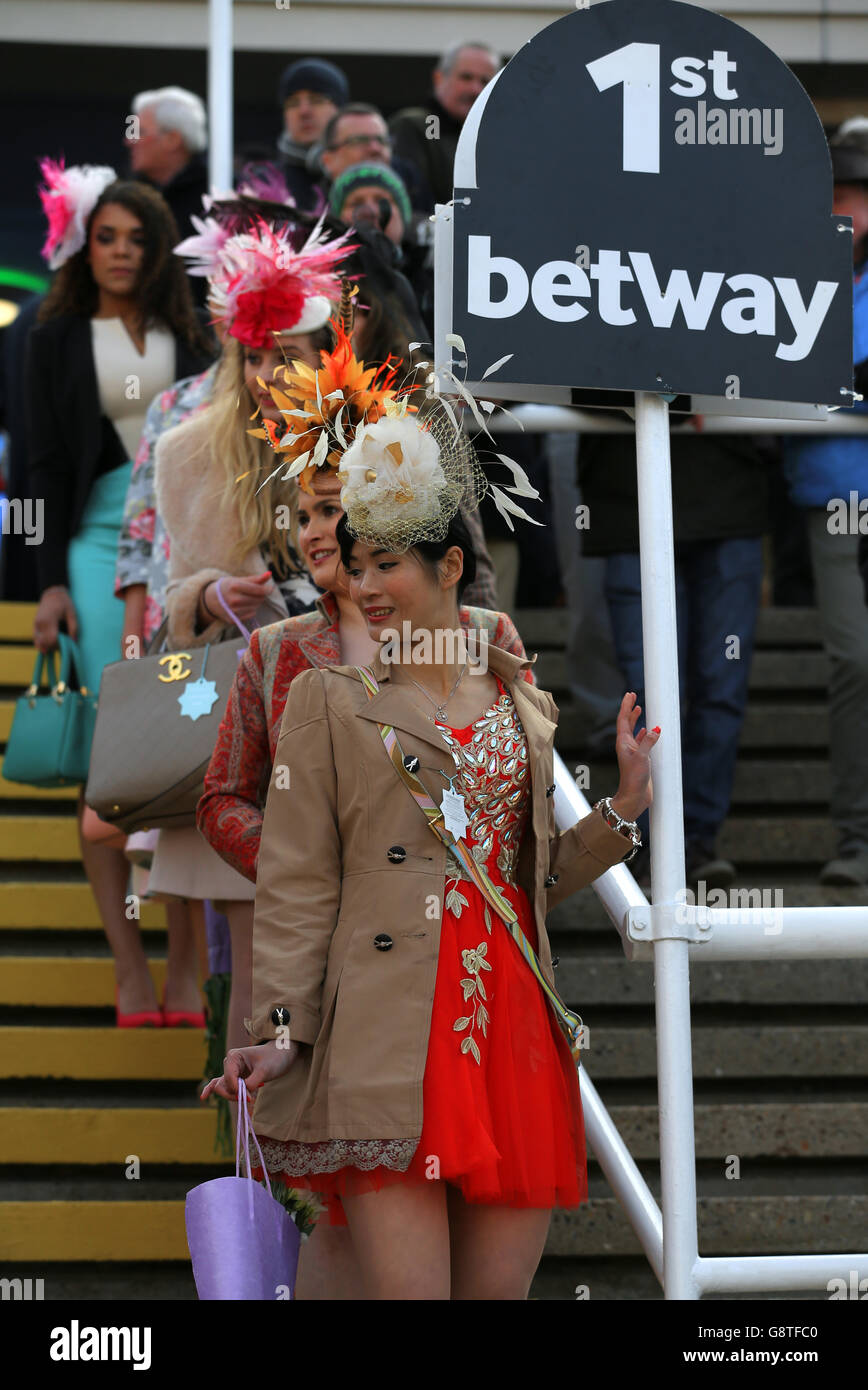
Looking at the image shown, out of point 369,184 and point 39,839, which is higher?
point 369,184

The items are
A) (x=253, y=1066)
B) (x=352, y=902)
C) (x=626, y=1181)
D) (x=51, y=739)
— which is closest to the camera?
(x=253, y=1066)

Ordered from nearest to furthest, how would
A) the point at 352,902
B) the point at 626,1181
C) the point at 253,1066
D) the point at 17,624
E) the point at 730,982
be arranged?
1. the point at 253,1066
2. the point at 352,902
3. the point at 626,1181
4. the point at 730,982
5. the point at 17,624

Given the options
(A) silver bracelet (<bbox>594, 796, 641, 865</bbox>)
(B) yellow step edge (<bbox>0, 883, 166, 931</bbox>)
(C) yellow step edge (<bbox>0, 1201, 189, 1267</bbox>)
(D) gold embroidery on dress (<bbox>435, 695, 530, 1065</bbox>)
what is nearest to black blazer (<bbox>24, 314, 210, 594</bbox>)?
(B) yellow step edge (<bbox>0, 883, 166, 931</bbox>)

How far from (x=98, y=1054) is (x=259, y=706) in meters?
1.67

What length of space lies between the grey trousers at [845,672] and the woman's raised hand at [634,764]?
2280 millimetres

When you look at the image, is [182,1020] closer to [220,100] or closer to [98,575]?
[98,575]

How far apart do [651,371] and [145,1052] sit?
2554mm

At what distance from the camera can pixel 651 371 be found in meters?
3.19

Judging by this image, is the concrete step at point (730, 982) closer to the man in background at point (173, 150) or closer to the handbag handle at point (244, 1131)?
the handbag handle at point (244, 1131)

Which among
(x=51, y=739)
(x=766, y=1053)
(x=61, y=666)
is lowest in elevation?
(x=766, y=1053)

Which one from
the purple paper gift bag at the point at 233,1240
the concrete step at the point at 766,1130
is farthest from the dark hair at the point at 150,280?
the purple paper gift bag at the point at 233,1240

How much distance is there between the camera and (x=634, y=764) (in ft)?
10.2

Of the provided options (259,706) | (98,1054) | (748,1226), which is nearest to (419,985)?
(259,706)
